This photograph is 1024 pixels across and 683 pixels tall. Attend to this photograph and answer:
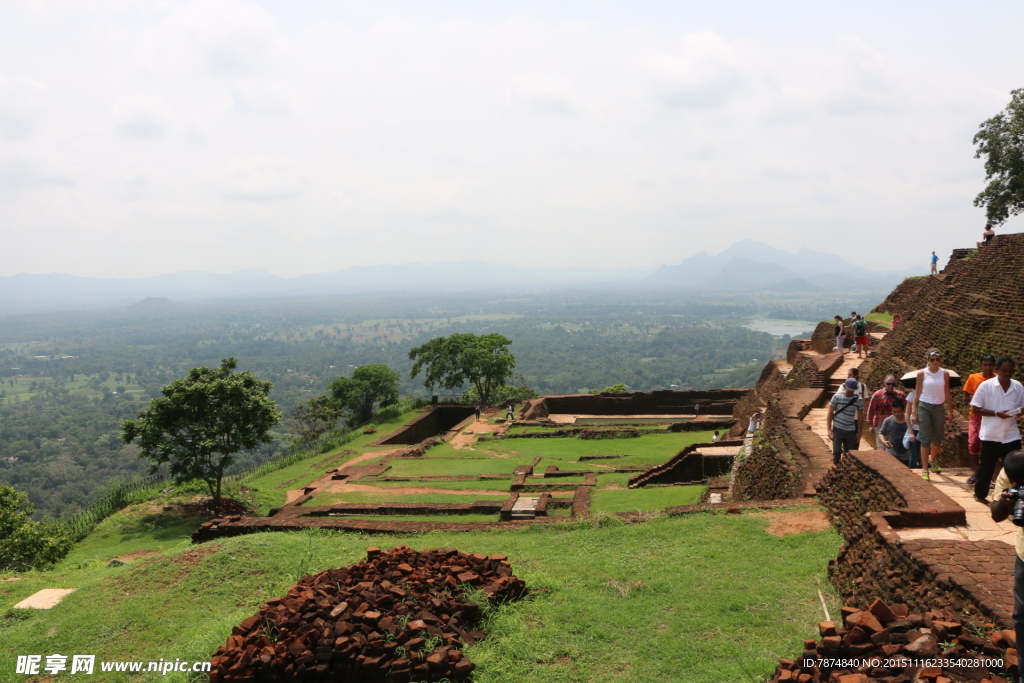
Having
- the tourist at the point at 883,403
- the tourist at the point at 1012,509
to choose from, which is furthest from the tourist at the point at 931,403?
the tourist at the point at 1012,509

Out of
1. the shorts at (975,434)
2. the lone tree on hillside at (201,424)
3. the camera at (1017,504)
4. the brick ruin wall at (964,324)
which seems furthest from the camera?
the lone tree on hillside at (201,424)

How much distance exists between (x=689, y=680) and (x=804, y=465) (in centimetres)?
624

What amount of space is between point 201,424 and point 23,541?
4.58 meters

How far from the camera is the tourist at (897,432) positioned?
307 inches

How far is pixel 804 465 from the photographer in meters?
9.70

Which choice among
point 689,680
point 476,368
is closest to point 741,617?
point 689,680

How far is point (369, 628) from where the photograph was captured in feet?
17.7

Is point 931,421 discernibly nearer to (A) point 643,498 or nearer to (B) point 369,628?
(A) point 643,498

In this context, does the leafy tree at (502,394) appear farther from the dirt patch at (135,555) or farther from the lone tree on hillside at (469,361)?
the dirt patch at (135,555)

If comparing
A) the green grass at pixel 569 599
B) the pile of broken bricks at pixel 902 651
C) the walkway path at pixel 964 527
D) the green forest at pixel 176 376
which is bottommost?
the green forest at pixel 176 376

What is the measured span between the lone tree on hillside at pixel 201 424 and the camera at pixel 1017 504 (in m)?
15.9

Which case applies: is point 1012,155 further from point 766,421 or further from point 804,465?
point 804,465

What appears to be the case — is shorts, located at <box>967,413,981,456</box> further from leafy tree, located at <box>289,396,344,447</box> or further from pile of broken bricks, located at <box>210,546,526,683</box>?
leafy tree, located at <box>289,396,344,447</box>

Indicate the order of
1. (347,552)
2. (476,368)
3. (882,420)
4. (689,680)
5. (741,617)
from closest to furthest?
(689,680), (741,617), (882,420), (347,552), (476,368)
